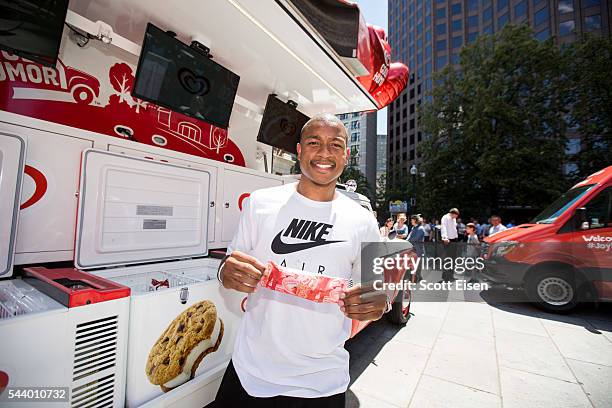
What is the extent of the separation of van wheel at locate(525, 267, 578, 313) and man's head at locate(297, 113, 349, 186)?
6.51 m

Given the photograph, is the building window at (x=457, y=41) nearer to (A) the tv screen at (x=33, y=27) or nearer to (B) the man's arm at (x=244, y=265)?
(A) the tv screen at (x=33, y=27)

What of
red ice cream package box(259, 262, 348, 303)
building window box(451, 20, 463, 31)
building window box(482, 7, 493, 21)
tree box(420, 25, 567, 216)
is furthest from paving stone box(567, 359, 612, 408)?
building window box(451, 20, 463, 31)

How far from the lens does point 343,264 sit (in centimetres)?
145

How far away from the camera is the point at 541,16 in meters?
32.0

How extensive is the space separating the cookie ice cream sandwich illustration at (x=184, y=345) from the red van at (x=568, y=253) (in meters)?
6.49

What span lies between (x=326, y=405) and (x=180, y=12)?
3384mm

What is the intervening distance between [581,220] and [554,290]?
4.97 feet

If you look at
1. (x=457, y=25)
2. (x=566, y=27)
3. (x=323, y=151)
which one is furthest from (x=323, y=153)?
(x=457, y=25)

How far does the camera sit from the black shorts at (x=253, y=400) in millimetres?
1371

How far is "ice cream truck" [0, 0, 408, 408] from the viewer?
1.46 metres

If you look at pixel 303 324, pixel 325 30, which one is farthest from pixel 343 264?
pixel 325 30

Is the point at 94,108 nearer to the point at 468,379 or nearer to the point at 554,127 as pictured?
the point at 468,379

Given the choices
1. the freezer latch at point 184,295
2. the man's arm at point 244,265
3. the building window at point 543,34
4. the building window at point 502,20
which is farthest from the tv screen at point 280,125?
the building window at point 502,20

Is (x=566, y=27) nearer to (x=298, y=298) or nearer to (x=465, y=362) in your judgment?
(x=465, y=362)
